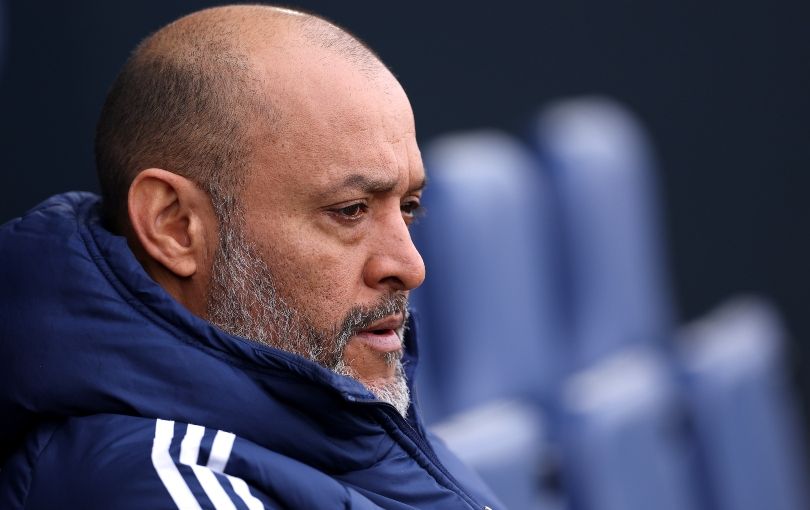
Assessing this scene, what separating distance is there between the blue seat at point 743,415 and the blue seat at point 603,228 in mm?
220

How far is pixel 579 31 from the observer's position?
3795 mm

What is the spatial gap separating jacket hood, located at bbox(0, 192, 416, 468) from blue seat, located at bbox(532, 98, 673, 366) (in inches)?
65.4

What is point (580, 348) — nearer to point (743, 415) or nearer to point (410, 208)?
point (743, 415)

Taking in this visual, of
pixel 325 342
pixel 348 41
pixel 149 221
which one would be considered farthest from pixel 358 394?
pixel 348 41

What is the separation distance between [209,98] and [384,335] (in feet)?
1.10

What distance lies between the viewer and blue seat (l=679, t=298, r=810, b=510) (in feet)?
10.7

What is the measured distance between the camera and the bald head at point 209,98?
4.65ft

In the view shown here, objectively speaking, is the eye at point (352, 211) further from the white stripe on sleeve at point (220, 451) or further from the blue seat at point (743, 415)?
the blue seat at point (743, 415)

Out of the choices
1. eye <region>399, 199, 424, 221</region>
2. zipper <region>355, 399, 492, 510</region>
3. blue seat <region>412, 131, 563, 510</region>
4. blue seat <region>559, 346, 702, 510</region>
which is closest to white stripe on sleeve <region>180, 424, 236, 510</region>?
zipper <region>355, 399, 492, 510</region>

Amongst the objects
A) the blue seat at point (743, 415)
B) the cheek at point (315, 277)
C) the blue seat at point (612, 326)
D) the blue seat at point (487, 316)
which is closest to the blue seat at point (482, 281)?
the blue seat at point (487, 316)

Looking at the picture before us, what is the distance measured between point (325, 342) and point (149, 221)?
0.24 meters

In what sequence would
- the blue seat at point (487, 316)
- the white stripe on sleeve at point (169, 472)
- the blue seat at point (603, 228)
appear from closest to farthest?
1. the white stripe on sleeve at point (169, 472)
2. the blue seat at point (487, 316)
3. the blue seat at point (603, 228)

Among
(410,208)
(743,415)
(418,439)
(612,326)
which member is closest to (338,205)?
(410,208)

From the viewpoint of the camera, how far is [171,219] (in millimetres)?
1438
